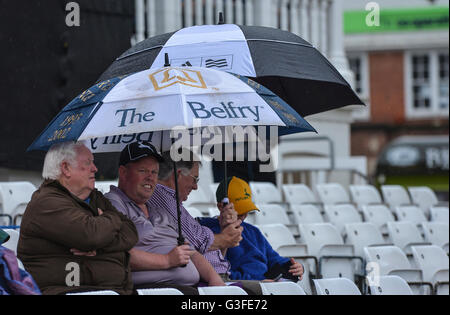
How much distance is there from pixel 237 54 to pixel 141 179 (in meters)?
1.32

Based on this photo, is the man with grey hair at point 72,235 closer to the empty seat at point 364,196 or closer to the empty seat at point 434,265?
the empty seat at point 434,265

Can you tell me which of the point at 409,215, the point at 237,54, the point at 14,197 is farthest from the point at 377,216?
the point at 237,54

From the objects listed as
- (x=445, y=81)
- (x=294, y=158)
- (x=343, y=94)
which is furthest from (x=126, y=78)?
(x=445, y=81)

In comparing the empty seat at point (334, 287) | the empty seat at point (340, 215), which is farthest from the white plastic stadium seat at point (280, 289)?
the empty seat at point (340, 215)

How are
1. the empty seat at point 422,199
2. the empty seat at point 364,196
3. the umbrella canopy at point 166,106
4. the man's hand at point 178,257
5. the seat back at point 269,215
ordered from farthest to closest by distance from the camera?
the empty seat at point 422,199
the empty seat at point 364,196
the seat back at point 269,215
the man's hand at point 178,257
the umbrella canopy at point 166,106

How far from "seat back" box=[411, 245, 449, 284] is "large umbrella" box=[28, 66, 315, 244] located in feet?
11.8

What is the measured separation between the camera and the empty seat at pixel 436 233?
10945 mm

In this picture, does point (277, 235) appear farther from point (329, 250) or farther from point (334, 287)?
point (334, 287)

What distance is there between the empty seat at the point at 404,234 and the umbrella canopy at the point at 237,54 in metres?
4.16

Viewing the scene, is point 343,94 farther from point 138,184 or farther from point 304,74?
point 138,184

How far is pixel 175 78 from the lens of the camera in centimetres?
547

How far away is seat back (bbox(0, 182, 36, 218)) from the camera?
27.3 feet

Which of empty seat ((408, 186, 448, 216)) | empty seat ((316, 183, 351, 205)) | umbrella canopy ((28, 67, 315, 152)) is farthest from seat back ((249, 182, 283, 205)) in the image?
umbrella canopy ((28, 67, 315, 152))

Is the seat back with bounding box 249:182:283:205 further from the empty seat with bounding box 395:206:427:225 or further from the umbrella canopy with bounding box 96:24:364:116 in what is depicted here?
the umbrella canopy with bounding box 96:24:364:116
